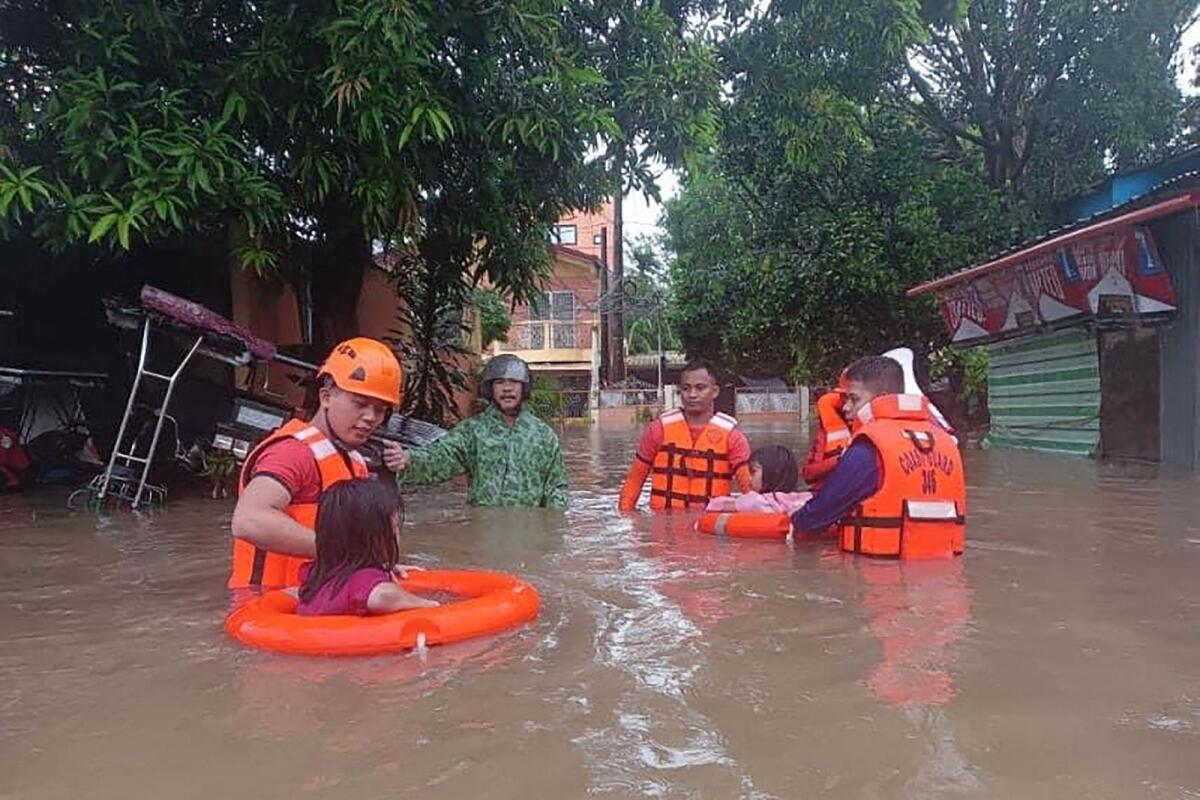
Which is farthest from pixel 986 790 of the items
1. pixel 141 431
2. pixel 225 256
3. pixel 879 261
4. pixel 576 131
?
pixel 879 261

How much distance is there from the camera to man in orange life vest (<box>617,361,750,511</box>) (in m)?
6.85

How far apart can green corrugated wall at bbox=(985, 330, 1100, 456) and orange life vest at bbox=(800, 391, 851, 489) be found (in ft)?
23.6

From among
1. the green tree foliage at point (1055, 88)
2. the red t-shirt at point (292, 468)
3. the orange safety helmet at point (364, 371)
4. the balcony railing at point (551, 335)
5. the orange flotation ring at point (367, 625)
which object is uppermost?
the green tree foliage at point (1055, 88)

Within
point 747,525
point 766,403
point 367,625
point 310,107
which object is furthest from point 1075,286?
point 766,403

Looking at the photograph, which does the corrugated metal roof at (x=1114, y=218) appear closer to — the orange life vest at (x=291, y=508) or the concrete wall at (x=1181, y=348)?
the concrete wall at (x=1181, y=348)

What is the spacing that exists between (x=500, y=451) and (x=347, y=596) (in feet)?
9.74

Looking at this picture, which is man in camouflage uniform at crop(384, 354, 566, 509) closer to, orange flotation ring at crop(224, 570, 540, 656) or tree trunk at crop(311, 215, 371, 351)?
orange flotation ring at crop(224, 570, 540, 656)

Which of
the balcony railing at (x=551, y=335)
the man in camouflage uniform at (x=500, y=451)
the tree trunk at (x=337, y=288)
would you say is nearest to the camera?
the man in camouflage uniform at (x=500, y=451)

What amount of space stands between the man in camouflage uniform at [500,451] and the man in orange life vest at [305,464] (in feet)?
7.72

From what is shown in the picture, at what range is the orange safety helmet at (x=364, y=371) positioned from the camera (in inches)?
155

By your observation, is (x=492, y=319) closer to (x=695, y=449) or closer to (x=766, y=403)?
(x=766, y=403)

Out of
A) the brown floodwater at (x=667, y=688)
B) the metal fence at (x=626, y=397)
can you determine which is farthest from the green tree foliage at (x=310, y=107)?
the metal fence at (x=626, y=397)

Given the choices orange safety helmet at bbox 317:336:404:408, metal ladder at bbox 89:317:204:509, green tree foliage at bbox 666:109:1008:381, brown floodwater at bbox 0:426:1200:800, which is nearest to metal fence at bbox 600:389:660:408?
green tree foliage at bbox 666:109:1008:381

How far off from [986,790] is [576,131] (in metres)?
6.31
